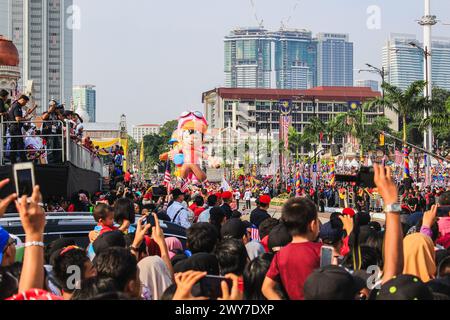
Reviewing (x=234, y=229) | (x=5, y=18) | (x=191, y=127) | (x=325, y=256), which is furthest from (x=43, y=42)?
(x=325, y=256)

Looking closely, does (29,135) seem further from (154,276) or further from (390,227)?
(390,227)

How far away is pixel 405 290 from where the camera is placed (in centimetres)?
466

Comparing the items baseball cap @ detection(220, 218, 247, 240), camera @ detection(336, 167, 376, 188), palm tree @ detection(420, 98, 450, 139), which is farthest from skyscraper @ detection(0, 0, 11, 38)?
camera @ detection(336, 167, 376, 188)

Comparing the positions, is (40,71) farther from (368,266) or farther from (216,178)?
(368,266)

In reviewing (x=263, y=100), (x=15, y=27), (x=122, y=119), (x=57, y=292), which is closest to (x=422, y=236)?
(x=57, y=292)

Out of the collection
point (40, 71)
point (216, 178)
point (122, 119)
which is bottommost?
point (216, 178)

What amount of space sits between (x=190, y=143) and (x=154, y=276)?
26399 millimetres

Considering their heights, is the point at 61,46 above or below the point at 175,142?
above

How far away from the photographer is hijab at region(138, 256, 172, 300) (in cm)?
653

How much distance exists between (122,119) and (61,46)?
7040 cm

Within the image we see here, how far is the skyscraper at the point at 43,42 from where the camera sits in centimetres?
14875

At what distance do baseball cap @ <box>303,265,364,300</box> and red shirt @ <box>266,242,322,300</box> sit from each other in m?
0.80

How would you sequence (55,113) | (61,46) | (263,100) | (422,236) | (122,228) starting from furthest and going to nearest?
(263,100), (61,46), (55,113), (122,228), (422,236)
